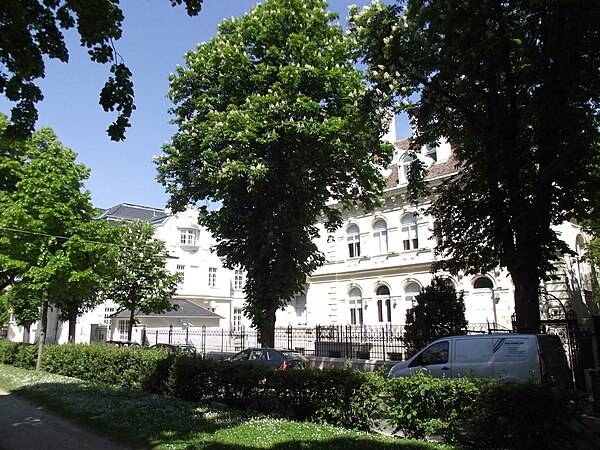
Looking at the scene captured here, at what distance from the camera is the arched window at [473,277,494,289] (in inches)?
1143

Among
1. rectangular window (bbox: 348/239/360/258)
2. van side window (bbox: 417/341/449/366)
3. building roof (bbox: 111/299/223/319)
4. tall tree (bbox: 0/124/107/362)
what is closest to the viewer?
van side window (bbox: 417/341/449/366)

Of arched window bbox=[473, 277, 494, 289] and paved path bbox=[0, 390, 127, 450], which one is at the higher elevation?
arched window bbox=[473, 277, 494, 289]

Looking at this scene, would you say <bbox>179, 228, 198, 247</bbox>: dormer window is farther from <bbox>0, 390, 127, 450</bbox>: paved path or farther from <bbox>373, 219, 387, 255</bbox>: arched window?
<bbox>0, 390, 127, 450</bbox>: paved path

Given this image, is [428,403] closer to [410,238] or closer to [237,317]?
[410,238]

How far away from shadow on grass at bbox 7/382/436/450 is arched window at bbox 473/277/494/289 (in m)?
21.5

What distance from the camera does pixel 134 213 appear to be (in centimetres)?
5356

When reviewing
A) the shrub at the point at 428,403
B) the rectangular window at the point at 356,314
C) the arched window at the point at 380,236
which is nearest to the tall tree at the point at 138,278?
the rectangular window at the point at 356,314

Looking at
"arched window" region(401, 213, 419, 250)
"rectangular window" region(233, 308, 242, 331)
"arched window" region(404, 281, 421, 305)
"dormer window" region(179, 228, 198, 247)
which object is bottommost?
"rectangular window" region(233, 308, 242, 331)

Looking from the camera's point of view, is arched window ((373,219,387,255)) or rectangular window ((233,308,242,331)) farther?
rectangular window ((233,308,242,331))

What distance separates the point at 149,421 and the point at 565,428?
769 centimetres

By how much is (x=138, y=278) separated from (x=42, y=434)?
20244 mm

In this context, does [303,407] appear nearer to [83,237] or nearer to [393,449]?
[393,449]

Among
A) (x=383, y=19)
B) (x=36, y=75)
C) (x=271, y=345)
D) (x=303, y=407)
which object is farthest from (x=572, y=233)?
(x=36, y=75)

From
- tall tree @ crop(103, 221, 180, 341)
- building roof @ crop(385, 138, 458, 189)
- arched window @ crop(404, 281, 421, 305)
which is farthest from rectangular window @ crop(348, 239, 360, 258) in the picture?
tall tree @ crop(103, 221, 180, 341)
